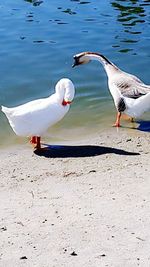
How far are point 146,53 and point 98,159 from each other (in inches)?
229

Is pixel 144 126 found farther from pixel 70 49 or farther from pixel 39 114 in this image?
pixel 70 49

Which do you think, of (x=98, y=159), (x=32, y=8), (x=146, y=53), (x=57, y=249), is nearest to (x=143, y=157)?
(x=98, y=159)

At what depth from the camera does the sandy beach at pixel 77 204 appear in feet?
16.9

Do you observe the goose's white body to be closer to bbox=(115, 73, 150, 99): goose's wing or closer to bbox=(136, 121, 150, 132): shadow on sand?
bbox=(115, 73, 150, 99): goose's wing

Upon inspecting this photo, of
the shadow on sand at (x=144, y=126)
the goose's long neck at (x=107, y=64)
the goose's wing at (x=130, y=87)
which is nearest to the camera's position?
the goose's wing at (x=130, y=87)

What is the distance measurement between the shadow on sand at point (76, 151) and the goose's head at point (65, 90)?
2.25 feet

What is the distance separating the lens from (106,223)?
5.69m

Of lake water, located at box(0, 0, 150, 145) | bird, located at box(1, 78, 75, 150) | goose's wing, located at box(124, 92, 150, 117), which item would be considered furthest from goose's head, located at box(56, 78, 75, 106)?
goose's wing, located at box(124, 92, 150, 117)

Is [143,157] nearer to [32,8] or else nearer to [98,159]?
[98,159]

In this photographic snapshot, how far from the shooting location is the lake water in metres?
10.0

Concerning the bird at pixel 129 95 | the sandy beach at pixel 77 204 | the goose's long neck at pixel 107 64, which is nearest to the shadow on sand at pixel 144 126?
the bird at pixel 129 95

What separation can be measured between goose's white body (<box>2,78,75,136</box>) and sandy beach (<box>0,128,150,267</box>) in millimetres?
363

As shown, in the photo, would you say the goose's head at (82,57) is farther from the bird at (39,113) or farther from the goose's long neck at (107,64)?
the bird at (39,113)

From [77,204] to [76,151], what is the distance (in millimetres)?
2224
